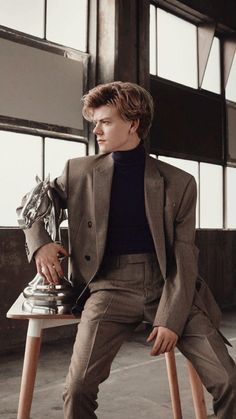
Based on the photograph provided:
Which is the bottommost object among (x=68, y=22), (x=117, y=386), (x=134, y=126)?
(x=117, y=386)

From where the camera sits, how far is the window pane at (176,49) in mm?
5035

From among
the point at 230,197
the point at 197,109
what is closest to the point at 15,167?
the point at 197,109

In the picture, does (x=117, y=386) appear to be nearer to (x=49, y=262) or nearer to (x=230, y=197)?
(x=49, y=262)

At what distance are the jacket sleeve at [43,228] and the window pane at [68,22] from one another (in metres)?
2.63

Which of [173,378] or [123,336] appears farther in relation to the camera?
[173,378]

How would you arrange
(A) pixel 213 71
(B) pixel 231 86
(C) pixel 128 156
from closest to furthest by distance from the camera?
(C) pixel 128 156
(A) pixel 213 71
(B) pixel 231 86

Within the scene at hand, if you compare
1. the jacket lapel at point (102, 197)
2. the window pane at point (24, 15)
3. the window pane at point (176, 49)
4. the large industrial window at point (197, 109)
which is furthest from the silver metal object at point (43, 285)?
the window pane at point (176, 49)

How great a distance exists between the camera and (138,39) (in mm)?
4402

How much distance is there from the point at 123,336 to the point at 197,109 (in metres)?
4.29

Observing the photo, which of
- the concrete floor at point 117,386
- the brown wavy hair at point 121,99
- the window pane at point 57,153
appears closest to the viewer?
the brown wavy hair at point 121,99

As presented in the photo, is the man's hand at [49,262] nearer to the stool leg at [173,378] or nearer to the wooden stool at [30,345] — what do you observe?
the wooden stool at [30,345]

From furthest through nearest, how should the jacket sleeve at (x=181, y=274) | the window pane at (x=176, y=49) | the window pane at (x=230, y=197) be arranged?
the window pane at (x=230, y=197)
the window pane at (x=176, y=49)
the jacket sleeve at (x=181, y=274)

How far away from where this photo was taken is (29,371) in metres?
1.58

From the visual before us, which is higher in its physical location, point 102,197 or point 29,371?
point 102,197
